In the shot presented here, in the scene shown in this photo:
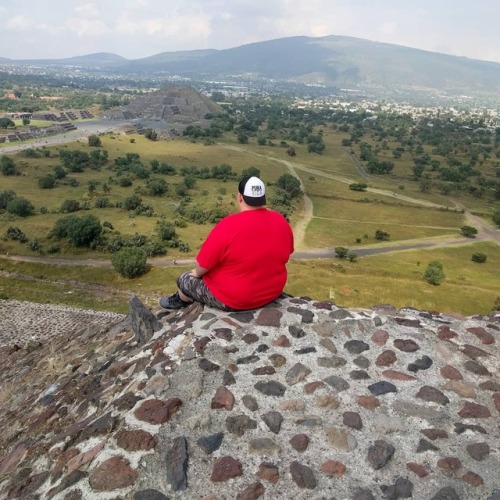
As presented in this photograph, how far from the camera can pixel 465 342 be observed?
25.2 feet

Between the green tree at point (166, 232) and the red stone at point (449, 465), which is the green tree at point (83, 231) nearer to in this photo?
the green tree at point (166, 232)

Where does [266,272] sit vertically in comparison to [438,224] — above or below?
above

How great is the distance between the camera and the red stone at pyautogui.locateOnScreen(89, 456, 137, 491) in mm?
5070

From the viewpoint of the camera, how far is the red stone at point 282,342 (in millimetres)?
7430

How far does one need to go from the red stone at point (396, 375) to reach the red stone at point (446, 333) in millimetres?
1293

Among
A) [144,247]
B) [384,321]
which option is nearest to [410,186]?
[144,247]

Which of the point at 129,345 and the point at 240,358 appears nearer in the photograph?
the point at 240,358

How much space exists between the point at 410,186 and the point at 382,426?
89.3m

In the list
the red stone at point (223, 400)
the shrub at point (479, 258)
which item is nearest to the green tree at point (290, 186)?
the shrub at point (479, 258)

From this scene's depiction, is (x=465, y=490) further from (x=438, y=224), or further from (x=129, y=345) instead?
(x=438, y=224)

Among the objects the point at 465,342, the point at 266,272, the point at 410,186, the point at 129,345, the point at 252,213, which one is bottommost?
the point at 410,186

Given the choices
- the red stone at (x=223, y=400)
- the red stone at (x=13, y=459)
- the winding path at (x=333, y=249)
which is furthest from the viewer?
the winding path at (x=333, y=249)

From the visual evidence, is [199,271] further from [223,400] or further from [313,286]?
[313,286]

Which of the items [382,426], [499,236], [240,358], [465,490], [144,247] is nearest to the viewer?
[465,490]
